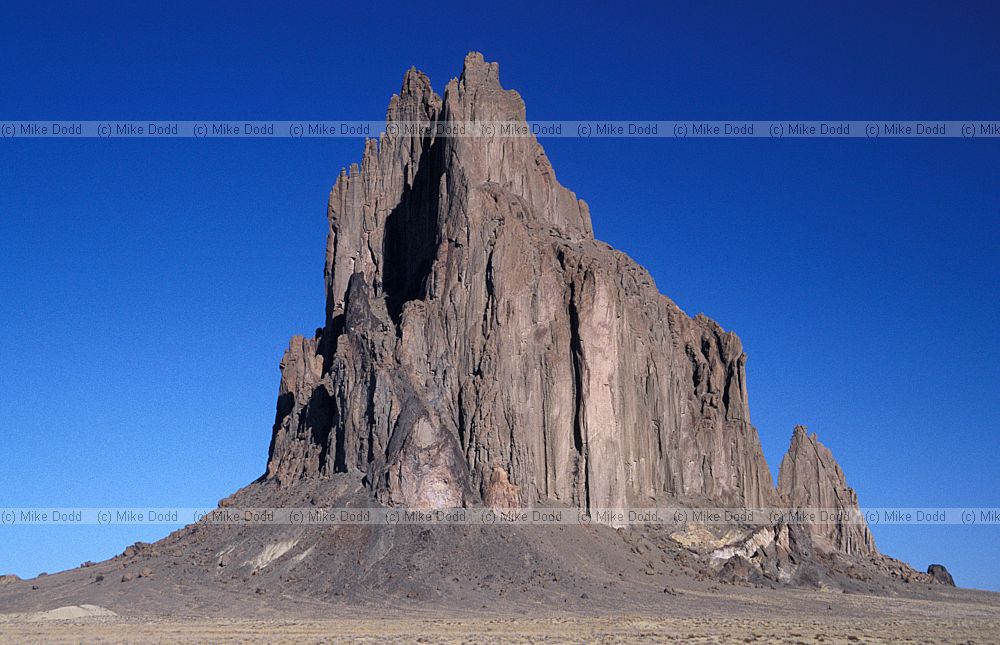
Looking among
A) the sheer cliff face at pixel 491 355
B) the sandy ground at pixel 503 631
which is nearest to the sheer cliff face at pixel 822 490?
the sheer cliff face at pixel 491 355

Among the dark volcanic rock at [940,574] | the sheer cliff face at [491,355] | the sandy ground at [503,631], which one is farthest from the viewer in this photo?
the dark volcanic rock at [940,574]

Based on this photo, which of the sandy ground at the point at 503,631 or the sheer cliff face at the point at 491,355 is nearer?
the sandy ground at the point at 503,631

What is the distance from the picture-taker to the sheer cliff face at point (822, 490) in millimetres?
141125

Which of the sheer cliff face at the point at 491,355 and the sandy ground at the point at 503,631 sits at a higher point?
the sheer cliff face at the point at 491,355

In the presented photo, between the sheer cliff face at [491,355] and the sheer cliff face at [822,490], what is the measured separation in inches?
208

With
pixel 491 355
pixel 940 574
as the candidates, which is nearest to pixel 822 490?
pixel 940 574

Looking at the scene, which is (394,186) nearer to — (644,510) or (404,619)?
(644,510)

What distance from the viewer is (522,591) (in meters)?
98.4

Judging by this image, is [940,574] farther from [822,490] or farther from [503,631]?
[503,631]

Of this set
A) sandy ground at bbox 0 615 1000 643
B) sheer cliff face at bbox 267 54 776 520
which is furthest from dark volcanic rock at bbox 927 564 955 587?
sandy ground at bbox 0 615 1000 643

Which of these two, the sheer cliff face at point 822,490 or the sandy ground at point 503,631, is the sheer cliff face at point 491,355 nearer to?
→ the sheer cliff face at point 822,490

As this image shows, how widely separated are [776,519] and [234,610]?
54.9 meters

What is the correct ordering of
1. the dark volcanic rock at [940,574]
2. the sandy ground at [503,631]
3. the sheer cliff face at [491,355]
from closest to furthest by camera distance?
1. the sandy ground at [503,631]
2. the sheer cliff face at [491,355]
3. the dark volcanic rock at [940,574]

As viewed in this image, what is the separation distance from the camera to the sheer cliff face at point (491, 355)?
114 metres
